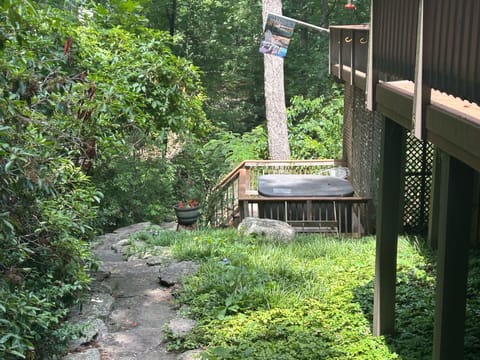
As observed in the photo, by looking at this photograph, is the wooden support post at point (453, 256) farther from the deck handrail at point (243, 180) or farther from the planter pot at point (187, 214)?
the deck handrail at point (243, 180)

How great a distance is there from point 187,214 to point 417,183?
4.48 metres

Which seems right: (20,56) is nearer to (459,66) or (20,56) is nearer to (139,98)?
(139,98)

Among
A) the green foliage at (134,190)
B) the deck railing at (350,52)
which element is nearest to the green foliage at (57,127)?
the deck railing at (350,52)

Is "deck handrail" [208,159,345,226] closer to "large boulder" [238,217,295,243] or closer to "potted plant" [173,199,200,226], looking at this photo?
"potted plant" [173,199,200,226]

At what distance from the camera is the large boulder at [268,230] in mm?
9852

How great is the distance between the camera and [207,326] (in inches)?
239

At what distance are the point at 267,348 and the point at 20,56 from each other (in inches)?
136

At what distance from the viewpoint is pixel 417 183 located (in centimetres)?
1009

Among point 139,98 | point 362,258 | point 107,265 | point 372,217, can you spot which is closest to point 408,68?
point 139,98

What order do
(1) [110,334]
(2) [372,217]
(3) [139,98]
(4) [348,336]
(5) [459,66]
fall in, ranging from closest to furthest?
(5) [459,66] < (4) [348,336] < (1) [110,334] < (3) [139,98] < (2) [372,217]

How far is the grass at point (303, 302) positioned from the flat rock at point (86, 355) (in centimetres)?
75

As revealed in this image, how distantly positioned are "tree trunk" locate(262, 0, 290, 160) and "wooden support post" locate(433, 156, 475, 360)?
13.6 meters

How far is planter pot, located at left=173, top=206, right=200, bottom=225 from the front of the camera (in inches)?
466

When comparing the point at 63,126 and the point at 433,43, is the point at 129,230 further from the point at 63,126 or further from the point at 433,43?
the point at 433,43
